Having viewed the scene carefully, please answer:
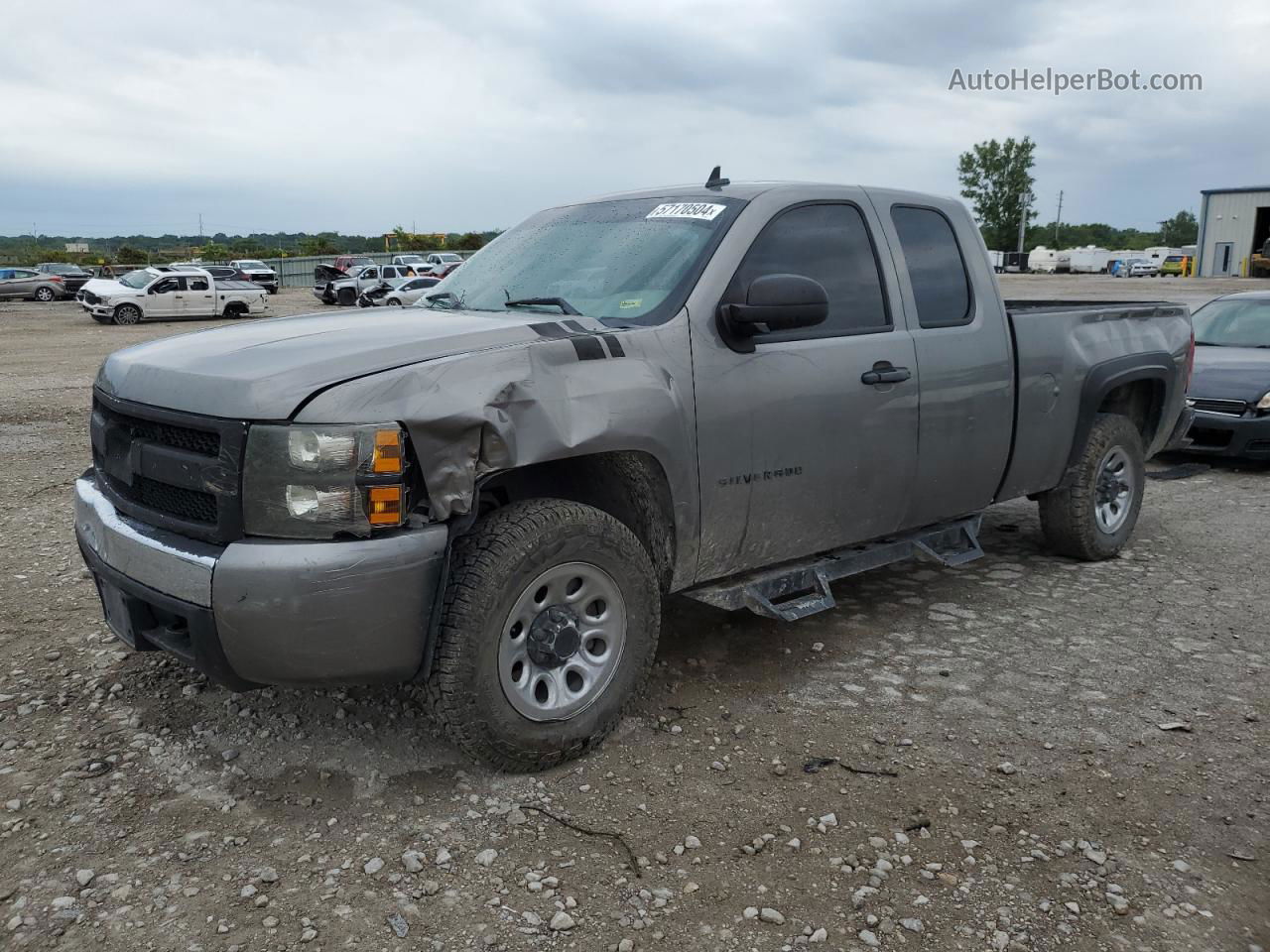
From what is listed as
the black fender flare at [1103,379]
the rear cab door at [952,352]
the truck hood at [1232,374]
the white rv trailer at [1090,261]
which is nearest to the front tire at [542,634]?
the rear cab door at [952,352]

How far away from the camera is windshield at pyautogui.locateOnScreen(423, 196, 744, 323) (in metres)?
3.83

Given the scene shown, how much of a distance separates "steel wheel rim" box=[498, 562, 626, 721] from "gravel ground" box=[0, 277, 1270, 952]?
26cm

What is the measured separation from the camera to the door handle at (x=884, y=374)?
421cm

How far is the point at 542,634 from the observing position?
336 centimetres

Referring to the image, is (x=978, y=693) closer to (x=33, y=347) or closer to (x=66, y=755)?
(x=66, y=755)

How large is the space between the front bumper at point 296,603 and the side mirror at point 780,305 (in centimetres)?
132

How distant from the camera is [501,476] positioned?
3.44m

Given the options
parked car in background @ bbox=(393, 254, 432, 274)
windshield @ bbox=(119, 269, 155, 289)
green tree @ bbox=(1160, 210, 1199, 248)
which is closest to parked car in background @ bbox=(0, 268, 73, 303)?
parked car in background @ bbox=(393, 254, 432, 274)

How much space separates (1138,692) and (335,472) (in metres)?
3.13

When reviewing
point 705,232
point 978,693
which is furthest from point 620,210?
point 978,693

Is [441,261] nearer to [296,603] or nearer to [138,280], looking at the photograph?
[138,280]

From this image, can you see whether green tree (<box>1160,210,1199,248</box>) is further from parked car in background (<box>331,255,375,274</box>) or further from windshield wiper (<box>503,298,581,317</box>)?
windshield wiper (<box>503,298,581,317</box>)

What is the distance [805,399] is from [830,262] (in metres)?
0.67

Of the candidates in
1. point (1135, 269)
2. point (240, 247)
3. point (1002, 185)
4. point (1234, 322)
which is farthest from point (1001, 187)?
point (1234, 322)
